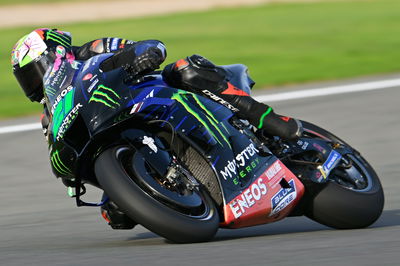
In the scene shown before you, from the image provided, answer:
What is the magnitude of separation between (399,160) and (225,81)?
344 cm

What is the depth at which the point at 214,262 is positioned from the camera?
428 centimetres

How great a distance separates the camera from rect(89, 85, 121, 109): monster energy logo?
195 inches

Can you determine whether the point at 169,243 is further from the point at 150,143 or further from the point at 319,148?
the point at 319,148

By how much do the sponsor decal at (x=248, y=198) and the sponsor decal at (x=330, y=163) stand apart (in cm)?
52

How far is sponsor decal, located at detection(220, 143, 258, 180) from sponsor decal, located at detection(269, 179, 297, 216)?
0.28m

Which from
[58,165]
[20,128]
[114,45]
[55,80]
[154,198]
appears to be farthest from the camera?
[20,128]

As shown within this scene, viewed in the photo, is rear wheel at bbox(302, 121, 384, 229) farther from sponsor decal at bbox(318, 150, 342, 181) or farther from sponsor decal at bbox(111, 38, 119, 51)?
sponsor decal at bbox(111, 38, 119, 51)

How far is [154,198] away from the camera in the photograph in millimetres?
4762

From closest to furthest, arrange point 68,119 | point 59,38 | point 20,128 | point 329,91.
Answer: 1. point 68,119
2. point 59,38
3. point 20,128
4. point 329,91

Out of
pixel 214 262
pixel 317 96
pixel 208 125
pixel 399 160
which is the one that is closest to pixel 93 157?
pixel 208 125

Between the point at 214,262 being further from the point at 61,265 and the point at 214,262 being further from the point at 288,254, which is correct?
the point at 61,265

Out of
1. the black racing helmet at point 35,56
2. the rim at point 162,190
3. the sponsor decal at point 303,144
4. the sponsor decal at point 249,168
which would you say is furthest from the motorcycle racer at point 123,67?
the rim at point 162,190

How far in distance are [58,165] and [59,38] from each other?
3.04 ft

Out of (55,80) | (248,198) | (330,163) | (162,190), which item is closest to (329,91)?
(330,163)
